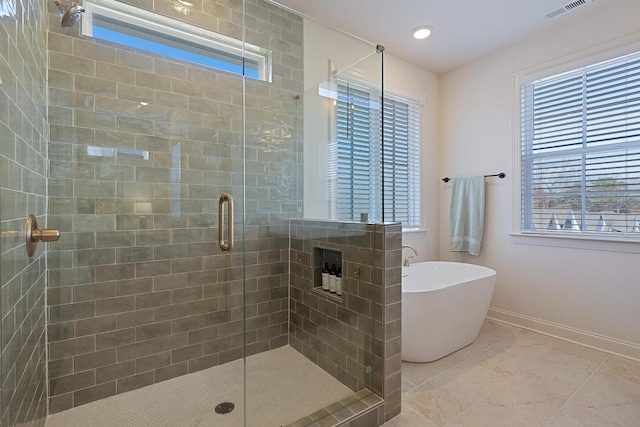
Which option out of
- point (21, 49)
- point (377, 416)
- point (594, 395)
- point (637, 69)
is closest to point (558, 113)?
point (637, 69)

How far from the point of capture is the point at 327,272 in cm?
207

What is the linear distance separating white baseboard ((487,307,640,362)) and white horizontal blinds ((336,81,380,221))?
2178 millimetres

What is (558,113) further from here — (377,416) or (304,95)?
(377,416)

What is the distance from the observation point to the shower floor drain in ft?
5.71

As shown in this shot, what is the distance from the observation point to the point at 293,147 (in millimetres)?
2336

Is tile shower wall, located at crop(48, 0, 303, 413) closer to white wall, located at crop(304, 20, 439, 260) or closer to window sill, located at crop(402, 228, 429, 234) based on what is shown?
white wall, located at crop(304, 20, 439, 260)

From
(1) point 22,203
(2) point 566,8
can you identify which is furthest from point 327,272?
(2) point 566,8

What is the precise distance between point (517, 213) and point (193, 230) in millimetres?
2915

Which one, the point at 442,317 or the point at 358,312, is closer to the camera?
the point at 358,312

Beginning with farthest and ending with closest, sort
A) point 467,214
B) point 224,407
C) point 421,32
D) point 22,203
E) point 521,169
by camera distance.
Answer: point 467,214, point 521,169, point 421,32, point 224,407, point 22,203

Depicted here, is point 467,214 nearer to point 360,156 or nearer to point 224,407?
point 360,156

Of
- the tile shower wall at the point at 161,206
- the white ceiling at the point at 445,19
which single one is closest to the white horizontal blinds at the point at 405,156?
the white ceiling at the point at 445,19

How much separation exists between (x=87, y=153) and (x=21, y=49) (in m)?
0.72

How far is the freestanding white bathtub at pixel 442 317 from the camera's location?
2.15m
